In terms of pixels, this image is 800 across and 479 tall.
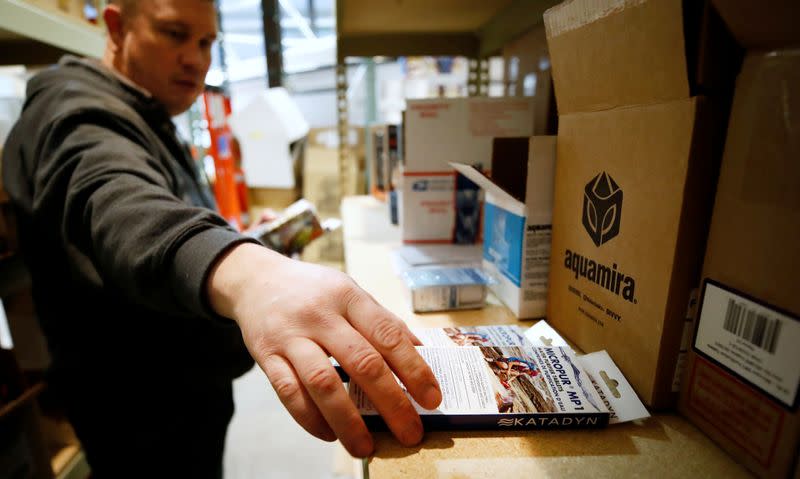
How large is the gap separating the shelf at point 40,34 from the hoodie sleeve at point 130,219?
0.49m

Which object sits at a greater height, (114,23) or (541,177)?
(114,23)

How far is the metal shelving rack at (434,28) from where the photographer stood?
1069mm

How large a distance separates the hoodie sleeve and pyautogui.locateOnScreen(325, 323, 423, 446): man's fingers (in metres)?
0.19

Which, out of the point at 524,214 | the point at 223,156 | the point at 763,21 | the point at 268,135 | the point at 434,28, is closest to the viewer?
the point at 763,21

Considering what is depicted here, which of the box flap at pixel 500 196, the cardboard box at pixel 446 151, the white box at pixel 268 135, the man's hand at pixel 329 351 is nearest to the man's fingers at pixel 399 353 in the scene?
the man's hand at pixel 329 351

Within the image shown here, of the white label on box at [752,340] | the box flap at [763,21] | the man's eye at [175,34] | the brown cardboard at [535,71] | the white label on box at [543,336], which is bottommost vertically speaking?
the white label on box at [543,336]

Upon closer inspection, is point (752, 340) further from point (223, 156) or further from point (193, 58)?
point (223, 156)

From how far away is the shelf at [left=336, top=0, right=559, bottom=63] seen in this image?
1062 millimetres

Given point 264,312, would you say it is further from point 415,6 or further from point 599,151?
point 415,6

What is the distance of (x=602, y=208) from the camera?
0.50m

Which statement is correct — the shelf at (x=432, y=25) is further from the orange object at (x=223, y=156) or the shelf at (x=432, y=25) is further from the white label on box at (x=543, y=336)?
the orange object at (x=223, y=156)

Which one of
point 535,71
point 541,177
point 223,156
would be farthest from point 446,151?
point 223,156

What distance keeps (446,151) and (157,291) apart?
73cm

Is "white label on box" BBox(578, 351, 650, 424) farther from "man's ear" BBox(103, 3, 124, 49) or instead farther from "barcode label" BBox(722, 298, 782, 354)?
"man's ear" BBox(103, 3, 124, 49)
